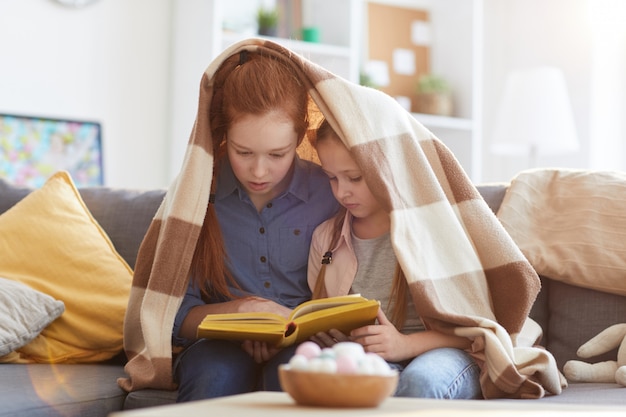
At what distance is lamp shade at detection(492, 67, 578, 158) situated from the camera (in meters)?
3.72

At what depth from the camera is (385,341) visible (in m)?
1.62

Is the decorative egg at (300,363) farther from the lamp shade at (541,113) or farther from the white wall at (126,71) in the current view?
the lamp shade at (541,113)

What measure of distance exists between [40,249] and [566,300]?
1.30m

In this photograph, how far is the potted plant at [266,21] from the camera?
3.75 m

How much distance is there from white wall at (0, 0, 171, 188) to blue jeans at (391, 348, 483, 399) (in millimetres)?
2278

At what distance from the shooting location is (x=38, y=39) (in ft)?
11.4

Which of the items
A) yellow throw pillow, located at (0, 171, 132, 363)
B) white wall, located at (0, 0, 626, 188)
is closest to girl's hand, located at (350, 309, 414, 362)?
yellow throw pillow, located at (0, 171, 132, 363)

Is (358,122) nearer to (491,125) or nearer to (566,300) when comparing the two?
(566,300)

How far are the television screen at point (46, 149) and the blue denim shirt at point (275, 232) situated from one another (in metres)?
1.71

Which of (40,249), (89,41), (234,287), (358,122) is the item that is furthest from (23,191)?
(89,41)

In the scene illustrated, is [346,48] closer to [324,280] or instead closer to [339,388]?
[324,280]

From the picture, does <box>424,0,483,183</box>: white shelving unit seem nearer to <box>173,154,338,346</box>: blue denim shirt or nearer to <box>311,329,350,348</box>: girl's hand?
<box>173,154,338,346</box>: blue denim shirt

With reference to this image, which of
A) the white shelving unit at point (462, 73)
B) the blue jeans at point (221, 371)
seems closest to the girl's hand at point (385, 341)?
the blue jeans at point (221, 371)

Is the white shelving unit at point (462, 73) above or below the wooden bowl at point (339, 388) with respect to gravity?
above
